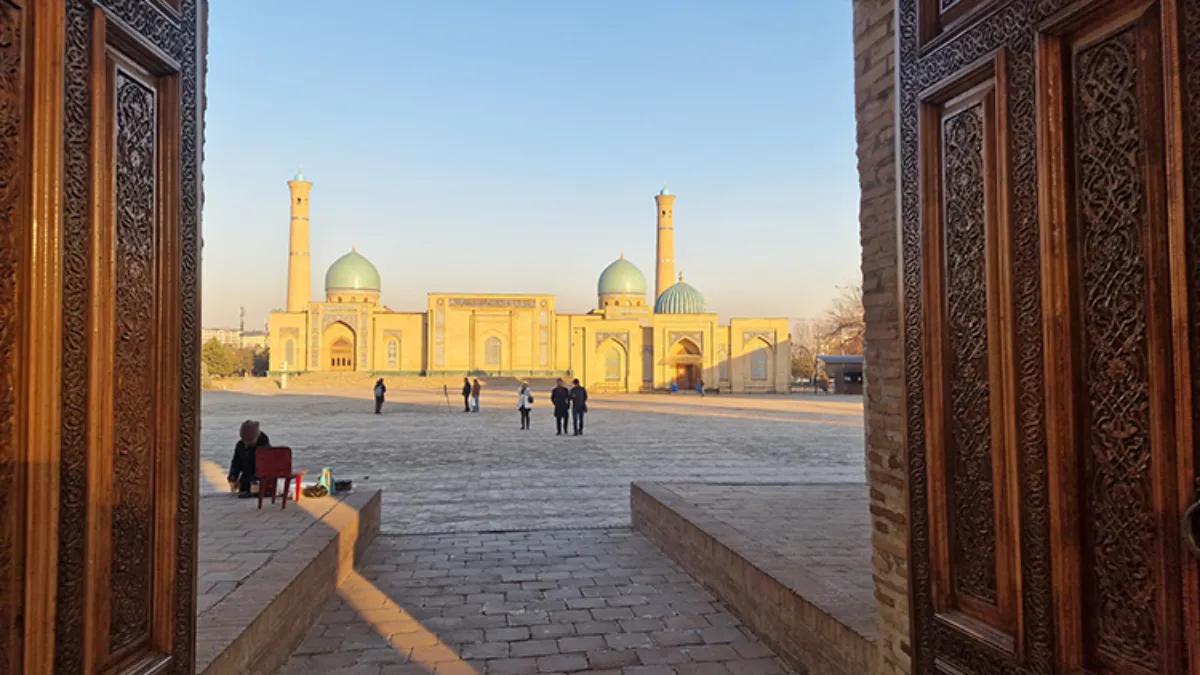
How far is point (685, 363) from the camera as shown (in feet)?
136

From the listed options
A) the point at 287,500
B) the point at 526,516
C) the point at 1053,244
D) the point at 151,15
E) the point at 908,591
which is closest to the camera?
the point at 1053,244

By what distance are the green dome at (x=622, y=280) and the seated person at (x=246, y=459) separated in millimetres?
40849

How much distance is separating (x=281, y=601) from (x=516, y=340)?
39.2m

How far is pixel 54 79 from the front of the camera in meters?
1.68

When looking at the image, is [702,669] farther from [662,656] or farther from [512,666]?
[512,666]

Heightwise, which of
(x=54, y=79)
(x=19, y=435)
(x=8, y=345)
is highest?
(x=54, y=79)

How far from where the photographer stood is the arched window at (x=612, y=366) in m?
41.2

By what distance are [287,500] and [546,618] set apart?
116 inches

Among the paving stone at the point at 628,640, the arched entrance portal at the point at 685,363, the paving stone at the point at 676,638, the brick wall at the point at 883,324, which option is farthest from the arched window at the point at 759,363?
the brick wall at the point at 883,324

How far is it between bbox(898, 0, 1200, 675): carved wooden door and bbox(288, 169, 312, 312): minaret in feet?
143

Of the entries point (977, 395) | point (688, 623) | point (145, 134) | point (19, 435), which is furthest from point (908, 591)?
point (145, 134)

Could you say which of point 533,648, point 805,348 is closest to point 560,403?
point 533,648

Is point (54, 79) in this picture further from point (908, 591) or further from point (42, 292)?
point (908, 591)

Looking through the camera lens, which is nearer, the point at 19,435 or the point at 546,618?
the point at 19,435
